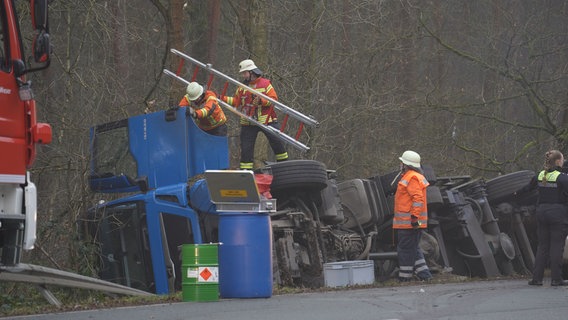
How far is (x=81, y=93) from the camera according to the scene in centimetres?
1538

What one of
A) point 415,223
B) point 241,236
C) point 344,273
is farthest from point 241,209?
point 415,223

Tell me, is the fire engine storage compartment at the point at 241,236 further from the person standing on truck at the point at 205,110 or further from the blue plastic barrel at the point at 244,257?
the person standing on truck at the point at 205,110

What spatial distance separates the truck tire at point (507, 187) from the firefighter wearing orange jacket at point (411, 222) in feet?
7.47

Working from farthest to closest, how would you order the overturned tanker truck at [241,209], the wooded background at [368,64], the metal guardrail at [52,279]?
the wooded background at [368,64], the overturned tanker truck at [241,209], the metal guardrail at [52,279]

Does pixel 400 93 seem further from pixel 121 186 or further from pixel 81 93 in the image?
pixel 121 186

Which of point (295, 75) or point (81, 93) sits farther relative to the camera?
point (295, 75)

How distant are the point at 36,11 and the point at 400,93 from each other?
14960mm

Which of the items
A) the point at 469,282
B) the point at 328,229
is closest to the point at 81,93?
the point at 328,229

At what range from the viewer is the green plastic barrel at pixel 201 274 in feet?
32.5

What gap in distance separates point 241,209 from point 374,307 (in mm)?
1977

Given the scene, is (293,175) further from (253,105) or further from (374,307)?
(374,307)

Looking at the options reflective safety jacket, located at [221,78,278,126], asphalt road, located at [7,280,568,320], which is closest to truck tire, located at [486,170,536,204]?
asphalt road, located at [7,280,568,320]

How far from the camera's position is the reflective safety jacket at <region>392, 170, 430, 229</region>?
1335 centimetres

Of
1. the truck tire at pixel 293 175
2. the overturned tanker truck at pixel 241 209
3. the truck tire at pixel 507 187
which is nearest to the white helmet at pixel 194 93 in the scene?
the overturned tanker truck at pixel 241 209
